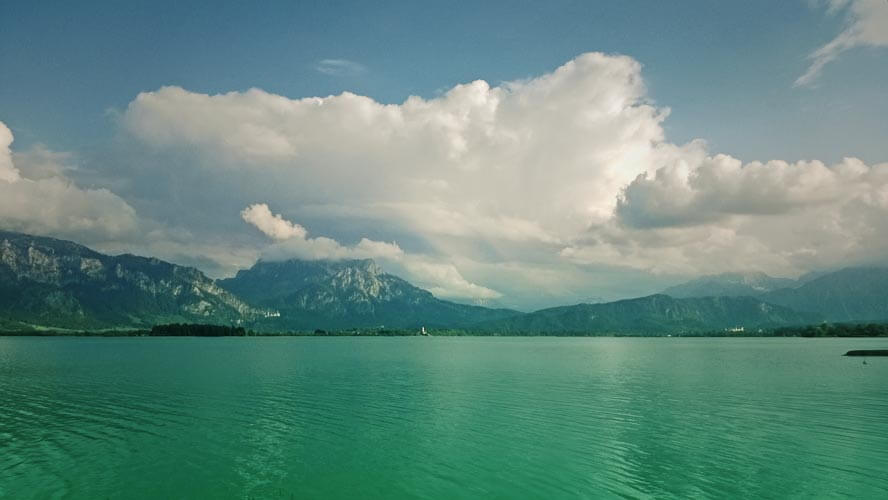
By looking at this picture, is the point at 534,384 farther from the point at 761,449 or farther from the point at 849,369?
the point at 849,369

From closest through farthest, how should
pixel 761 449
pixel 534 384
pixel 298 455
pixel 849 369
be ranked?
pixel 298 455
pixel 761 449
pixel 534 384
pixel 849 369

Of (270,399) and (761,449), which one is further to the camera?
(270,399)

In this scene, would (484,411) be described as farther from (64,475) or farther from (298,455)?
(64,475)

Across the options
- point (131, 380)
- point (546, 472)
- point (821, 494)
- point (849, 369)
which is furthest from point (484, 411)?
point (849, 369)

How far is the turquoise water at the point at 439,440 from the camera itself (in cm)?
3716

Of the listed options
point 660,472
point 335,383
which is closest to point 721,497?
point 660,472

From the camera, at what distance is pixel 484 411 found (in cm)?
6800

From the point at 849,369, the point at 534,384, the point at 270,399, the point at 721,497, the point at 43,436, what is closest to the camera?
the point at 721,497

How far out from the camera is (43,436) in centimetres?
5116

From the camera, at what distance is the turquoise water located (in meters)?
37.2

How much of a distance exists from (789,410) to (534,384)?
4188 cm

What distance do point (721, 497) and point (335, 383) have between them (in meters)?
77.3

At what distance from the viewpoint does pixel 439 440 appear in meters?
51.2

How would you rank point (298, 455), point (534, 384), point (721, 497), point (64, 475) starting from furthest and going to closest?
point (534, 384), point (298, 455), point (64, 475), point (721, 497)
